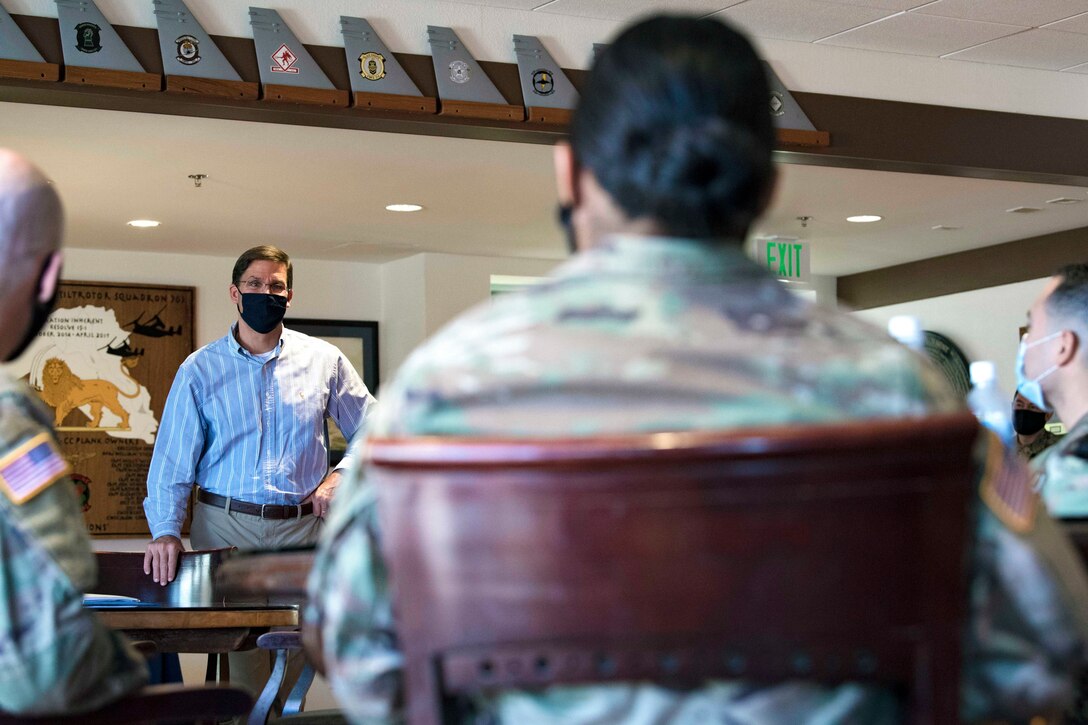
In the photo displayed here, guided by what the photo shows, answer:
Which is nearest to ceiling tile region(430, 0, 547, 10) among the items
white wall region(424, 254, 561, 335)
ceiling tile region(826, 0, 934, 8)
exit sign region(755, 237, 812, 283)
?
ceiling tile region(826, 0, 934, 8)

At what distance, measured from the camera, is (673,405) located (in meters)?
1.06

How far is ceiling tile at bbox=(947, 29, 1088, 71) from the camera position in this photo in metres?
6.49

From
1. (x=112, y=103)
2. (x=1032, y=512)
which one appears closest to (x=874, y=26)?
(x=112, y=103)

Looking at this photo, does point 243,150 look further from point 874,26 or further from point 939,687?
point 939,687

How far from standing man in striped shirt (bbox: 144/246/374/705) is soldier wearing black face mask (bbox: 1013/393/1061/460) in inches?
83.1

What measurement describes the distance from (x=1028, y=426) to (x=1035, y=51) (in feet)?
12.2

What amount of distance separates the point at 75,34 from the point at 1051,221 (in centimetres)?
710

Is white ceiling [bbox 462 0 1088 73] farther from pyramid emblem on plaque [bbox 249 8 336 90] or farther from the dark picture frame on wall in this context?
the dark picture frame on wall

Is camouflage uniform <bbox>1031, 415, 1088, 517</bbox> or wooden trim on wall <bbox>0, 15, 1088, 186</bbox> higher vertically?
wooden trim on wall <bbox>0, 15, 1088, 186</bbox>

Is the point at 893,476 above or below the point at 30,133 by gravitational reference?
below

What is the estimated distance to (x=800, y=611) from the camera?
3.20 ft

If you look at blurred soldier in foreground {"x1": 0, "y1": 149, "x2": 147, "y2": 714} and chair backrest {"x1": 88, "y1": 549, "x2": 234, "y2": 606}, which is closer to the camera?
blurred soldier in foreground {"x1": 0, "y1": 149, "x2": 147, "y2": 714}

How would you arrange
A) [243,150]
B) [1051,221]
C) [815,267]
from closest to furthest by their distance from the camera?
[243,150] < [1051,221] < [815,267]

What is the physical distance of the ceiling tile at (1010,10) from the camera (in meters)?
5.88
